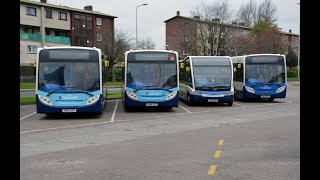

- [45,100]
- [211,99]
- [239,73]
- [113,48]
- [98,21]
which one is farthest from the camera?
[98,21]

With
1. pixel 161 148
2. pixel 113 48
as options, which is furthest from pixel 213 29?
pixel 161 148

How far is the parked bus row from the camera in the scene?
633 inches

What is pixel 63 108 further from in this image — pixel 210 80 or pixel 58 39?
pixel 58 39

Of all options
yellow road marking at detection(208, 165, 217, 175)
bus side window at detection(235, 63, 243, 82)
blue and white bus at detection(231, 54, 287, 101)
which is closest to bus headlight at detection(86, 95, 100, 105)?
yellow road marking at detection(208, 165, 217, 175)

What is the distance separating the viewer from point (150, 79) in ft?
61.3

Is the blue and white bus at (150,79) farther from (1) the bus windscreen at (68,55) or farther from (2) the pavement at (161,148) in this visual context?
(1) the bus windscreen at (68,55)

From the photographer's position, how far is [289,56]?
75.4 metres

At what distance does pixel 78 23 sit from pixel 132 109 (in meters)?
51.1

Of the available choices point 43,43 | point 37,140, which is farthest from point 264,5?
point 37,140

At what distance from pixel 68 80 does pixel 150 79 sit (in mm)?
4006

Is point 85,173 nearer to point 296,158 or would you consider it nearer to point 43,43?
point 296,158

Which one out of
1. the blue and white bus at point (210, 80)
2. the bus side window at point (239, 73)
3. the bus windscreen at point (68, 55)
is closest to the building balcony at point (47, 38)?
the bus side window at point (239, 73)

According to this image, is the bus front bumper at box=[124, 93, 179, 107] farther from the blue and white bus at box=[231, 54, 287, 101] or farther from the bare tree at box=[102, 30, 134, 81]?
the bare tree at box=[102, 30, 134, 81]
